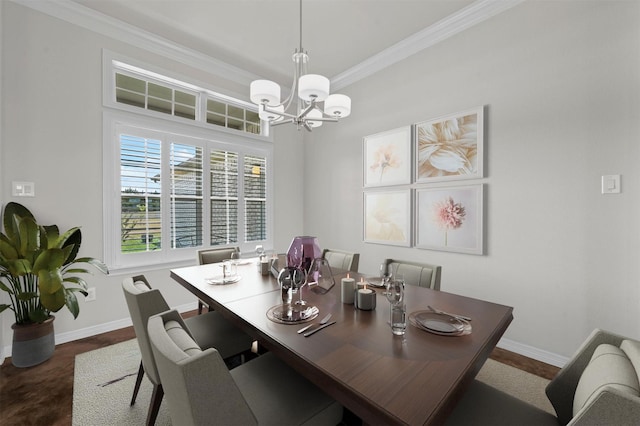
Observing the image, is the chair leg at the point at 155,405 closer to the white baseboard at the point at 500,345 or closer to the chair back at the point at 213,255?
the chair back at the point at 213,255

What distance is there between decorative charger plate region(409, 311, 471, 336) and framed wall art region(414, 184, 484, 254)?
1.60 m

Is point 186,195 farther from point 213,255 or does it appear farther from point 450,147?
point 450,147

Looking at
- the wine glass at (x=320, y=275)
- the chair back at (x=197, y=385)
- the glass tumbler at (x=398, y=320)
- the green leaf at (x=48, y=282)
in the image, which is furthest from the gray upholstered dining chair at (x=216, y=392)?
the green leaf at (x=48, y=282)

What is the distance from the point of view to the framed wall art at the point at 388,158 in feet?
10.00

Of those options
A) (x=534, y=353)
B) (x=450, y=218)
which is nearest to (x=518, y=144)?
(x=450, y=218)

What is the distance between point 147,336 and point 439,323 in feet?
4.40

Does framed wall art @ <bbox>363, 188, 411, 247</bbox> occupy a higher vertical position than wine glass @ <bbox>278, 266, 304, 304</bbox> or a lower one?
higher

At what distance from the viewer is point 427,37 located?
282 centimetres

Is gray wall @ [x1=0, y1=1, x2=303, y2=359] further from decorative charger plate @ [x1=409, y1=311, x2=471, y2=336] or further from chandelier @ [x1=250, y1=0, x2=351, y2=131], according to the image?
decorative charger plate @ [x1=409, y1=311, x2=471, y2=336]

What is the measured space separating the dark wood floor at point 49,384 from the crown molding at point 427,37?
306cm

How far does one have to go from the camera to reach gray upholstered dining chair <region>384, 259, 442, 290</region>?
1890 millimetres

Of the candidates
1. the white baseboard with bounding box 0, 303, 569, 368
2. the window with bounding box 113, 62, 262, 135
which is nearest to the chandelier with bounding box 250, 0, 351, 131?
the window with bounding box 113, 62, 262, 135

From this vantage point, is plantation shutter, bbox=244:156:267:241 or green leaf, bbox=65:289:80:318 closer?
green leaf, bbox=65:289:80:318

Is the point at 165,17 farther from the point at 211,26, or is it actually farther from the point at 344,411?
the point at 344,411
